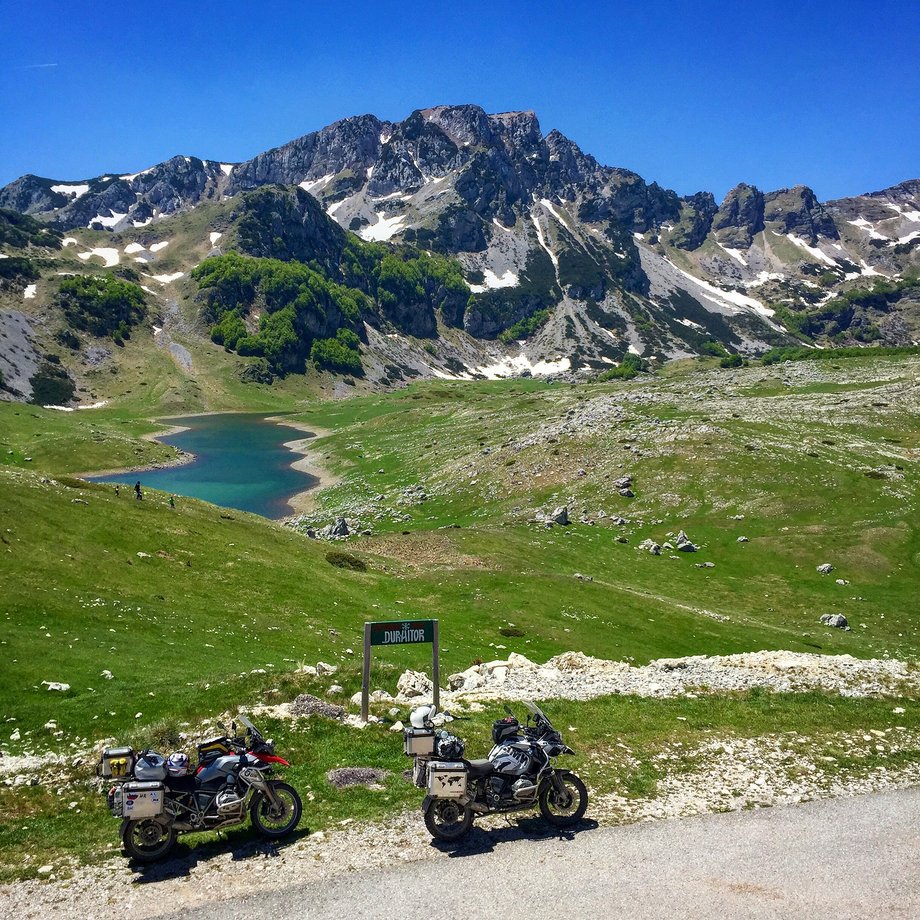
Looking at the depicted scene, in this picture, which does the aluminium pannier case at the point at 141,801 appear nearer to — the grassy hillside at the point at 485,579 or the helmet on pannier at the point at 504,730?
the grassy hillside at the point at 485,579

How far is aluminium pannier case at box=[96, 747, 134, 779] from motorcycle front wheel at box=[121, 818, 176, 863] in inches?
41.1

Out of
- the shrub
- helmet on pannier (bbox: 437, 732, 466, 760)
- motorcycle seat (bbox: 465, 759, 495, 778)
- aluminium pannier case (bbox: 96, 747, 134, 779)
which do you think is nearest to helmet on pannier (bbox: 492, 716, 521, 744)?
motorcycle seat (bbox: 465, 759, 495, 778)

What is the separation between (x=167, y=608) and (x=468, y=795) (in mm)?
28761

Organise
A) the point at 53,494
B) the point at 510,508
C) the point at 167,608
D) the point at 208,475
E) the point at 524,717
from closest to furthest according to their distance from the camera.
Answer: the point at 524,717 < the point at 167,608 < the point at 53,494 < the point at 510,508 < the point at 208,475

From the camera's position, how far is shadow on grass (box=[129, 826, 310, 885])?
13898mm

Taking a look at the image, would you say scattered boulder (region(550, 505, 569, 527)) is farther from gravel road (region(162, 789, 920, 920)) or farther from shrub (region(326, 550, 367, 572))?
gravel road (region(162, 789, 920, 920))

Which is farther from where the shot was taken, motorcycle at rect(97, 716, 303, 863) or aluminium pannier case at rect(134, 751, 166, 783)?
aluminium pannier case at rect(134, 751, 166, 783)

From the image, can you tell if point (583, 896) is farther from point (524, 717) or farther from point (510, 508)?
point (510, 508)

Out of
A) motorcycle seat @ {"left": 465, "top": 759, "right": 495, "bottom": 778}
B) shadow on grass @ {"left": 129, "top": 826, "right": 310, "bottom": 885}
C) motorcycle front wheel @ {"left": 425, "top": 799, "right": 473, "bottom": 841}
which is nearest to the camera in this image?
shadow on grass @ {"left": 129, "top": 826, "right": 310, "bottom": 885}

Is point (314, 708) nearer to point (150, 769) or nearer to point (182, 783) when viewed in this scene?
point (182, 783)

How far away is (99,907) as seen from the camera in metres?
12.7

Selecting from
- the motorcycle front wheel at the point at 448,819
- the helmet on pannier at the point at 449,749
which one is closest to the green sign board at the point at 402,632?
the helmet on pannier at the point at 449,749

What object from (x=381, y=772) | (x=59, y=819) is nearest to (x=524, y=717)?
(x=381, y=772)

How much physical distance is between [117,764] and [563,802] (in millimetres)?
10503
